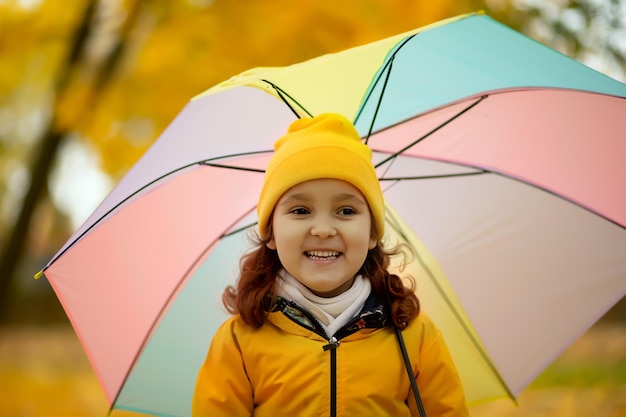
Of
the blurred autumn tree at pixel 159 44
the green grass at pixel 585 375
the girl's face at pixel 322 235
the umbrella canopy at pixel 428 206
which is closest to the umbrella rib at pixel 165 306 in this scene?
the umbrella canopy at pixel 428 206

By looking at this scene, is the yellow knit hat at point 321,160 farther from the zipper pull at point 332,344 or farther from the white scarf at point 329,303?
the zipper pull at point 332,344

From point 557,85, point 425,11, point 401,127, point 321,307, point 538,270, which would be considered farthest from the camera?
point 425,11

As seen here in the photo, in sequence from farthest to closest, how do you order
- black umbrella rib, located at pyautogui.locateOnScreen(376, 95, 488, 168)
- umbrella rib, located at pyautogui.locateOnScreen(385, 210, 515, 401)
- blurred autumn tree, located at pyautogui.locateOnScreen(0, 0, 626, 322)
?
1. blurred autumn tree, located at pyautogui.locateOnScreen(0, 0, 626, 322)
2. umbrella rib, located at pyautogui.locateOnScreen(385, 210, 515, 401)
3. black umbrella rib, located at pyautogui.locateOnScreen(376, 95, 488, 168)

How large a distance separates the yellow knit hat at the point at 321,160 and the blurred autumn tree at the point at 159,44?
8.22ft

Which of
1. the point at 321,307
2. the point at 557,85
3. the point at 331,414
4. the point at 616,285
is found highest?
the point at 557,85

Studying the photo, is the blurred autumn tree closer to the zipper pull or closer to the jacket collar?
→ the jacket collar

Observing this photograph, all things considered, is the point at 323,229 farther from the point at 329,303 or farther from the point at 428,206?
the point at 428,206

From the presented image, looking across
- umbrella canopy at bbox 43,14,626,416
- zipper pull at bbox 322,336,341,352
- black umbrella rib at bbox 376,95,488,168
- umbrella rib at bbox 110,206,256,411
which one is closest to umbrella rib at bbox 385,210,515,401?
umbrella canopy at bbox 43,14,626,416

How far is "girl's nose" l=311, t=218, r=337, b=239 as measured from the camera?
206cm

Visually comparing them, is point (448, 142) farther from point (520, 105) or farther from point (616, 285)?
point (616, 285)

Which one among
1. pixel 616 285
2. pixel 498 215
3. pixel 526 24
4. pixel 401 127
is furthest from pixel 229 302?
pixel 526 24

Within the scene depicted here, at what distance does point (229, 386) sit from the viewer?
2.13m

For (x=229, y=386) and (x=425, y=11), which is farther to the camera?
(x=425, y=11)

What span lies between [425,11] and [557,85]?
257cm
